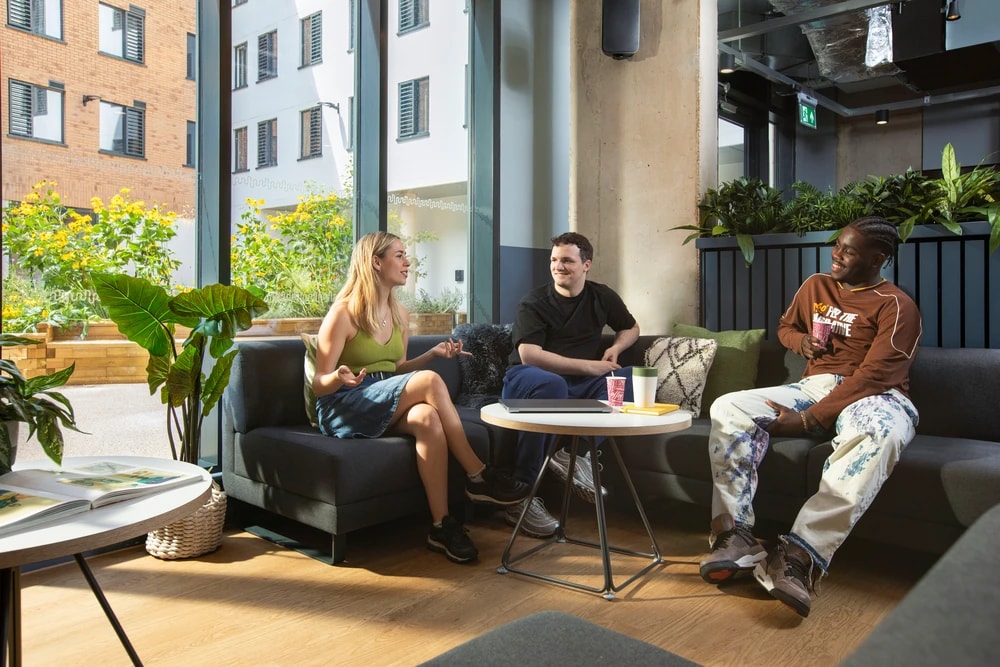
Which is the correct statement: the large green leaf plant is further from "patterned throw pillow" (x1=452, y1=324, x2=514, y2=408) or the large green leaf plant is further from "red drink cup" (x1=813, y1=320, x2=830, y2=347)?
"red drink cup" (x1=813, y1=320, x2=830, y2=347)

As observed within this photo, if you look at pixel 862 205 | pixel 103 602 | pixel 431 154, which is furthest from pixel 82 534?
pixel 431 154

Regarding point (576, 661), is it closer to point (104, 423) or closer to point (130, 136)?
point (104, 423)

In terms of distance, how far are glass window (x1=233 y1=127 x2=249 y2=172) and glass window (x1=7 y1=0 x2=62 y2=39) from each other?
2.53 feet

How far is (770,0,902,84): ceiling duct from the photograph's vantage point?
17.4 feet

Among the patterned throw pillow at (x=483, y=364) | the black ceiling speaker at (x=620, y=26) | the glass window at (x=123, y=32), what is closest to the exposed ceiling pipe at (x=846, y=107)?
the black ceiling speaker at (x=620, y=26)

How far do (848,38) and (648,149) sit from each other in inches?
105

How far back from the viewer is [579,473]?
3.05 metres

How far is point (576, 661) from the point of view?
91cm

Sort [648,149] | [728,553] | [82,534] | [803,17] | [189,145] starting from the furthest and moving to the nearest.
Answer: [803,17], [648,149], [189,145], [728,553], [82,534]

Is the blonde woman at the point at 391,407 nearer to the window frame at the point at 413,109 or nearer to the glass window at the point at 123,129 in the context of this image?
the glass window at the point at 123,129

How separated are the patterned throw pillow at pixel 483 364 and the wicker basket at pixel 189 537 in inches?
53.5

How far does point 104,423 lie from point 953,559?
10.6 feet

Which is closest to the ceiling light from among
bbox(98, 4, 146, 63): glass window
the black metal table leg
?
bbox(98, 4, 146, 63): glass window

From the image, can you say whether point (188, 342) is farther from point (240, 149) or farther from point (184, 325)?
point (240, 149)
